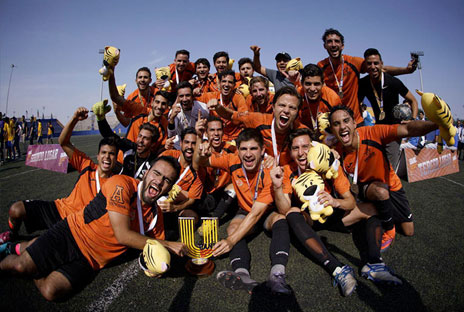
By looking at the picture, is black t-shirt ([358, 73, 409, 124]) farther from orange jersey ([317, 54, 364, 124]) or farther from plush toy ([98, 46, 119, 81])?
plush toy ([98, 46, 119, 81])

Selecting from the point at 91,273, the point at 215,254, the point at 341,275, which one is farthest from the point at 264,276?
the point at 91,273

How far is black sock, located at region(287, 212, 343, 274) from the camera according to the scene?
265 centimetres

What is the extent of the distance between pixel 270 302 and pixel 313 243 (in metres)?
0.83

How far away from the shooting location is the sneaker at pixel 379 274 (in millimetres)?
2529

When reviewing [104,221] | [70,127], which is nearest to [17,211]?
[70,127]

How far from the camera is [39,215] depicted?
341 cm

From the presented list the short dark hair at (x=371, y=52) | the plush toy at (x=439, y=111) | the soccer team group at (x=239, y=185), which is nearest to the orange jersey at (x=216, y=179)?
the soccer team group at (x=239, y=185)

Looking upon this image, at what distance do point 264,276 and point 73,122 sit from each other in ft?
11.5

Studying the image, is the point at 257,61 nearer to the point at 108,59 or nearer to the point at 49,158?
the point at 108,59

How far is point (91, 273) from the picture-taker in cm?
268

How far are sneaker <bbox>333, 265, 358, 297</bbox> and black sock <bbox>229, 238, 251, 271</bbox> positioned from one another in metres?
0.97

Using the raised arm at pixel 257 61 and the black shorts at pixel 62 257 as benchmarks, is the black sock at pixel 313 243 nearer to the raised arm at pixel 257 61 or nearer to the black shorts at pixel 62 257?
the black shorts at pixel 62 257

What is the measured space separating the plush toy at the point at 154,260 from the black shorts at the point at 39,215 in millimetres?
2040

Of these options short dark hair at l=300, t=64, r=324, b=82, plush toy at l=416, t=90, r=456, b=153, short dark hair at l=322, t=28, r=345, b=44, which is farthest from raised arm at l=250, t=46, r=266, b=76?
plush toy at l=416, t=90, r=456, b=153
